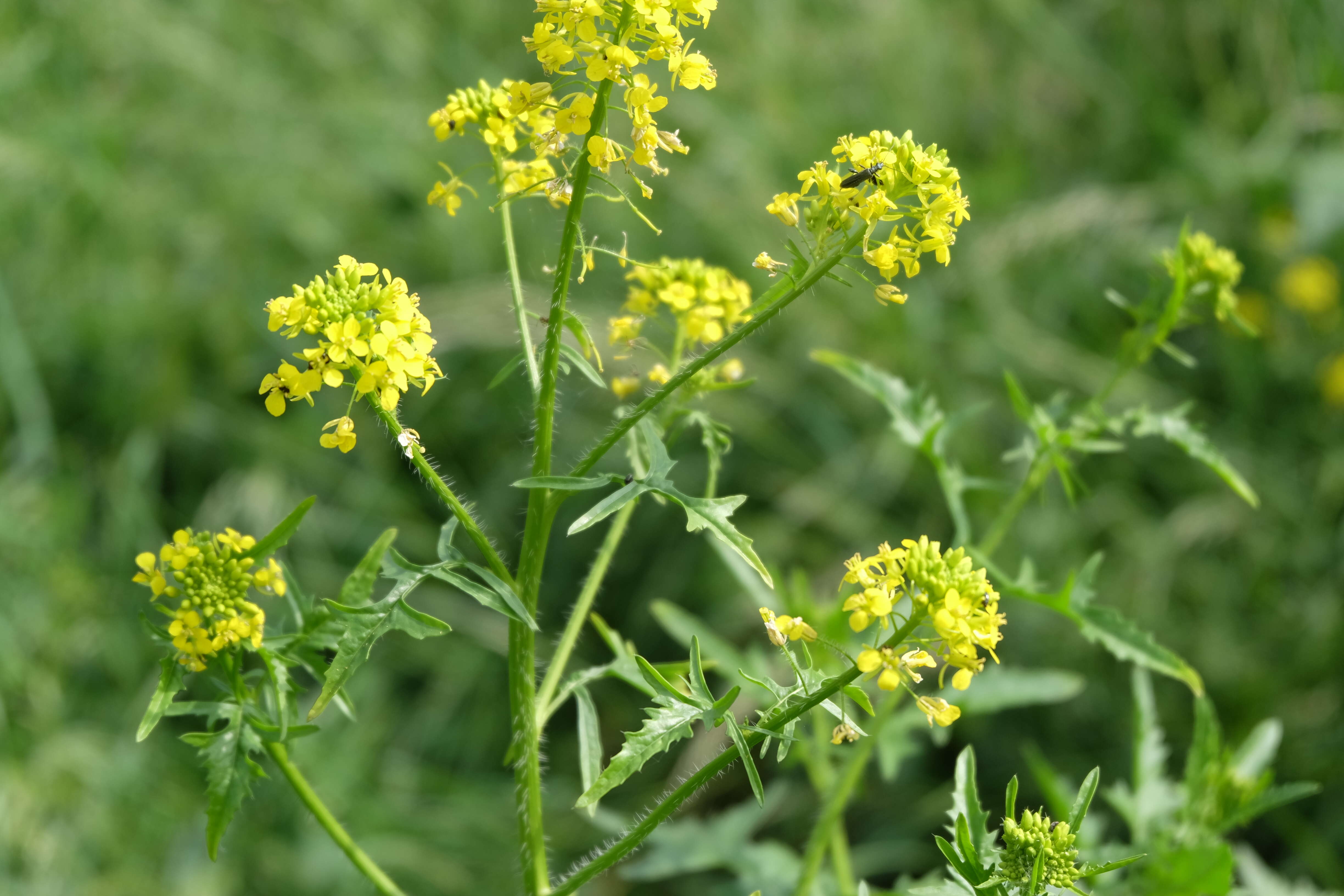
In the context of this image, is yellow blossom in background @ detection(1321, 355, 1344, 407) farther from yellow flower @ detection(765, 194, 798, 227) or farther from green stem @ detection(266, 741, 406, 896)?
green stem @ detection(266, 741, 406, 896)

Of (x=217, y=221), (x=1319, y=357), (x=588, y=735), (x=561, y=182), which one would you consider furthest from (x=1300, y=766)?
(x=217, y=221)

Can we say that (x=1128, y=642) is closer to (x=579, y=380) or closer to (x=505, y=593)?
(x=505, y=593)

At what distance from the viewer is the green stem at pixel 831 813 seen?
6.57 feet

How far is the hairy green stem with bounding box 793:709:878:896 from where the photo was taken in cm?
200

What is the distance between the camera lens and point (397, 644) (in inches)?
198

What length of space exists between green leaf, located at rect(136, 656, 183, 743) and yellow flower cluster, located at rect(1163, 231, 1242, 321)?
2007 millimetres

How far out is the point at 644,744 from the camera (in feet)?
4.56

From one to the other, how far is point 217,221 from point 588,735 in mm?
4664

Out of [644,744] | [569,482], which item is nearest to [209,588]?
[569,482]

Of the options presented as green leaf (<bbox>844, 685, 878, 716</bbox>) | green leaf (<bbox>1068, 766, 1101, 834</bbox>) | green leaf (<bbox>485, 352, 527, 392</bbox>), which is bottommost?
green leaf (<bbox>1068, 766, 1101, 834</bbox>)

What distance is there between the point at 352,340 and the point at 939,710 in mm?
930

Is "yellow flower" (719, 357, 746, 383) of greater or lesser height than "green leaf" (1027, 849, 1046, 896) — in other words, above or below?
above

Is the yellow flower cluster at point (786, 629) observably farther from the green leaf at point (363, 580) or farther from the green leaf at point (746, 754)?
the green leaf at point (363, 580)

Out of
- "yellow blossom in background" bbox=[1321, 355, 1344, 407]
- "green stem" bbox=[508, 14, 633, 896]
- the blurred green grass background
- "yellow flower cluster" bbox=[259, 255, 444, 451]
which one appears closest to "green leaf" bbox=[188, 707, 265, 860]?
"green stem" bbox=[508, 14, 633, 896]
